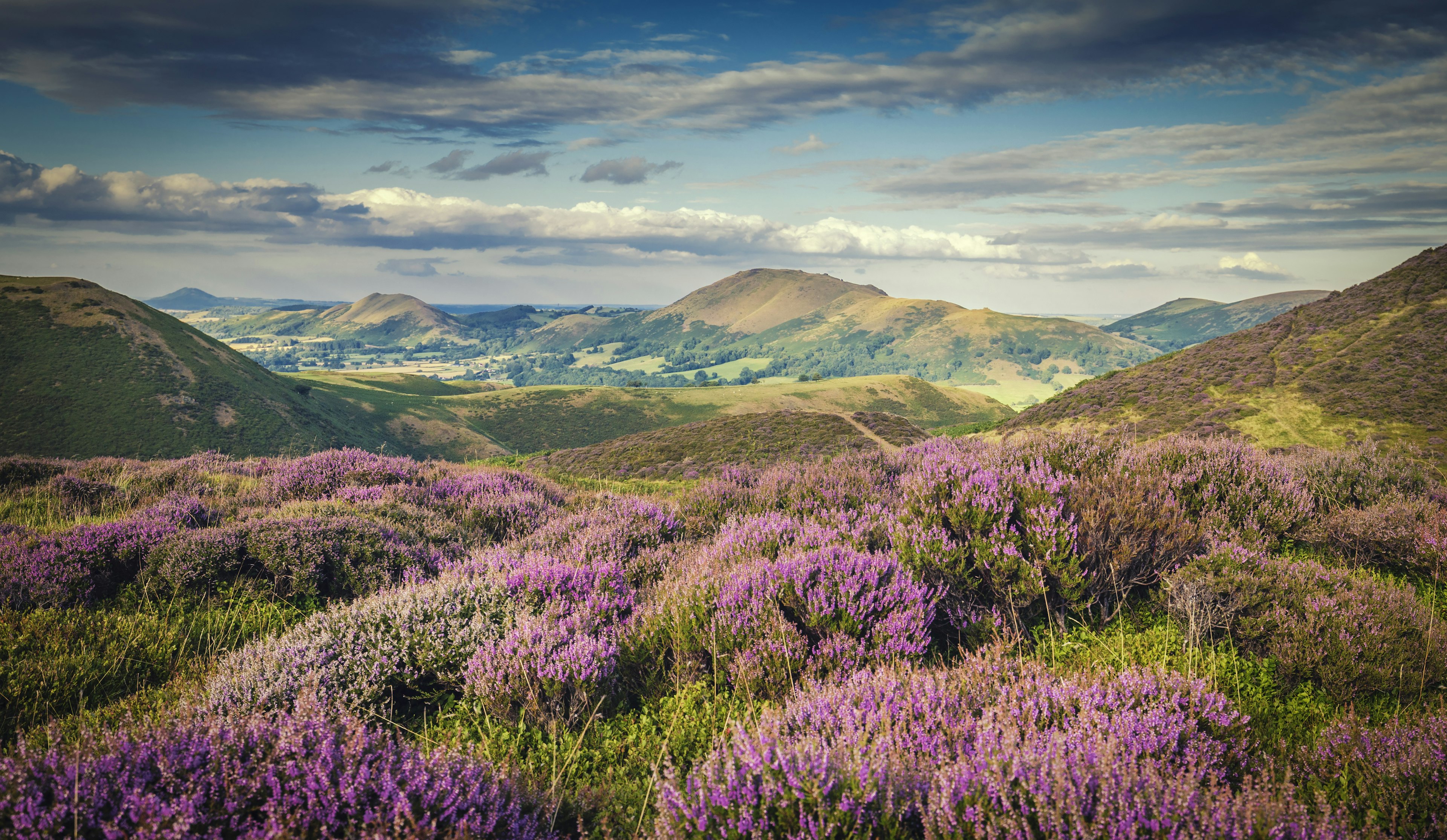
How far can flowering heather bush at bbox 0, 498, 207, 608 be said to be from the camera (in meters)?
5.72

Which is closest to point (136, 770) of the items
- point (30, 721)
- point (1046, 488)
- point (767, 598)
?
point (30, 721)

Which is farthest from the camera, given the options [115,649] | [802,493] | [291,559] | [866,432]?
[866,432]

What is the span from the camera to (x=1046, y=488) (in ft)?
20.1

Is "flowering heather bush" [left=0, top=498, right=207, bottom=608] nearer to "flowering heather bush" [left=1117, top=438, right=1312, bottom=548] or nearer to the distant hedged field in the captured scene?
the distant hedged field

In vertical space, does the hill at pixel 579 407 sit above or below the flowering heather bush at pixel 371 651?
below

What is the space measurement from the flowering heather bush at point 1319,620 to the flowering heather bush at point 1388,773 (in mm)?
885

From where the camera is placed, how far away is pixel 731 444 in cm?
3938

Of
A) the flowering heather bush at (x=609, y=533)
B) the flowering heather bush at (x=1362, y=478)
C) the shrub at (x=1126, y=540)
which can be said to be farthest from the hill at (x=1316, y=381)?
the flowering heather bush at (x=609, y=533)

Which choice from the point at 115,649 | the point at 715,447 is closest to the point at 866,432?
the point at 715,447

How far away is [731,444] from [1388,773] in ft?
119

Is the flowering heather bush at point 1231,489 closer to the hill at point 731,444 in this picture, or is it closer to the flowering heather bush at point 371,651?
the flowering heather bush at point 371,651

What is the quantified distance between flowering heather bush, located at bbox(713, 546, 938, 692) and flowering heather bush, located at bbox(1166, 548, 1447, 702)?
235 centimetres

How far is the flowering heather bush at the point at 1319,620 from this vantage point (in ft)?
14.7

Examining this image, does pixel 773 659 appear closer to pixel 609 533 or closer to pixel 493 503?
pixel 609 533
